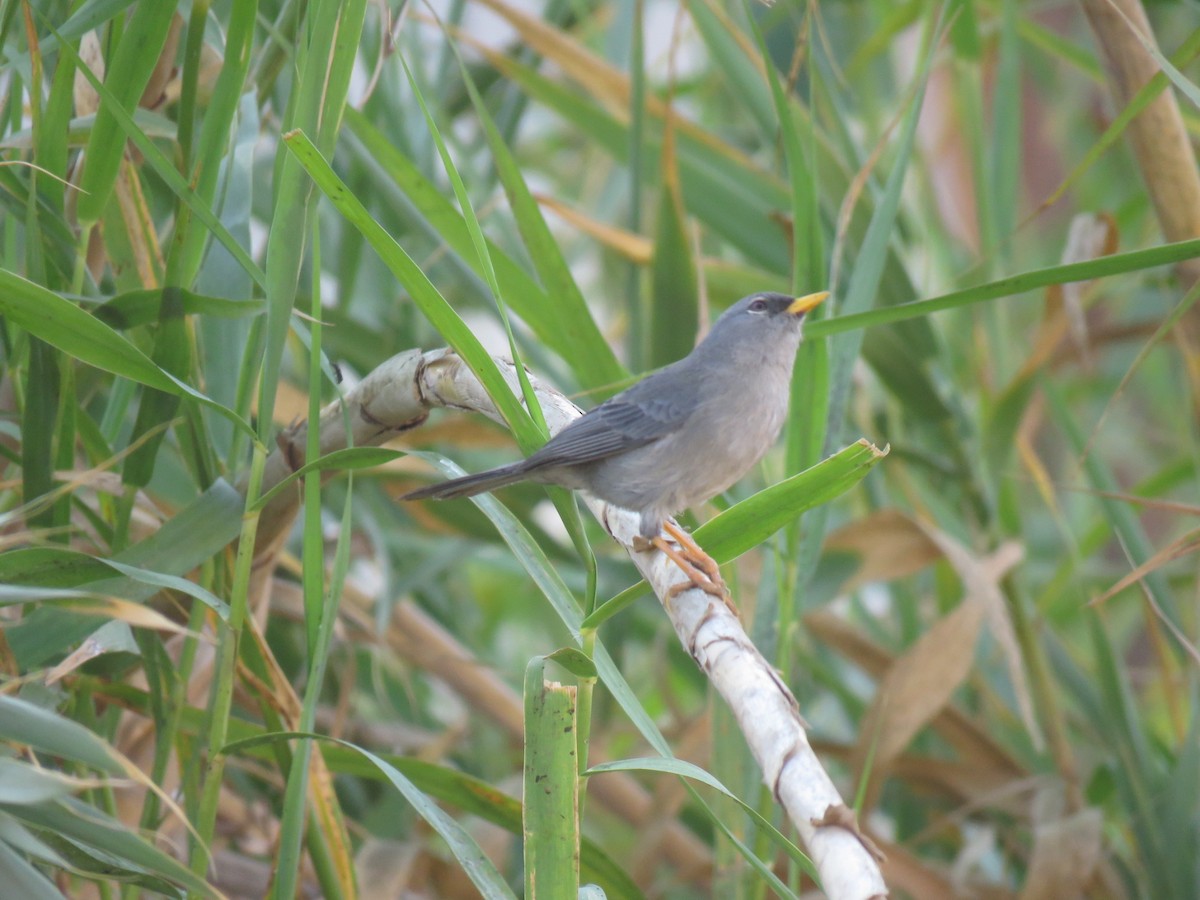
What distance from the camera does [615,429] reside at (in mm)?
2680

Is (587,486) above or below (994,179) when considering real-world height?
below

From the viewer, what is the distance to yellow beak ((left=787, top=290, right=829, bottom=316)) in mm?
2528

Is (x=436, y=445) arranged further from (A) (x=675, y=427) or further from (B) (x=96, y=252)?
(B) (x=96, y=252)

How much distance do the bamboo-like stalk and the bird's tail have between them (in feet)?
0.49

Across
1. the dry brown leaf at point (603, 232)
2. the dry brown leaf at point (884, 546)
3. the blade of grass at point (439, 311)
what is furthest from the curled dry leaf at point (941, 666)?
the blade of grass at point (439, 311)

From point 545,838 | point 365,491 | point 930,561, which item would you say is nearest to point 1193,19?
point 930,561

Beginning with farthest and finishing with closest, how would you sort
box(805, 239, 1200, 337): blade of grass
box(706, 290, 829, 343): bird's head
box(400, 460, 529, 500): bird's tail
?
box(706, 290, 829, 343): bird's head < box(400, 460, 529, 500): bird's tail < box(805, 239, 1200, 337): blade of grass

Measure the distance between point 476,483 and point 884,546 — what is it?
1.34m

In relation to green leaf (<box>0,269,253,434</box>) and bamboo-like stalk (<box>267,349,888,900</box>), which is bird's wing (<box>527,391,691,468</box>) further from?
green leaf (<box>0,269,253,434</box>)

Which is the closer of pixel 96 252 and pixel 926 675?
pixel 96 252

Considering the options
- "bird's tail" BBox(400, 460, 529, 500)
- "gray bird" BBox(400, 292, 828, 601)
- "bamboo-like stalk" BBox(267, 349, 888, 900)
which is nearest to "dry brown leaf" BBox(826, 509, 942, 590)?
"gray bird" BBox(400, 292, 828, 601)

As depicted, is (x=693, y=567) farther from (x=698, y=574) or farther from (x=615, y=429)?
(x=615, y=429)

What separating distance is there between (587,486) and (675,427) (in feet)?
0.86

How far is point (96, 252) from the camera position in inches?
94.5
